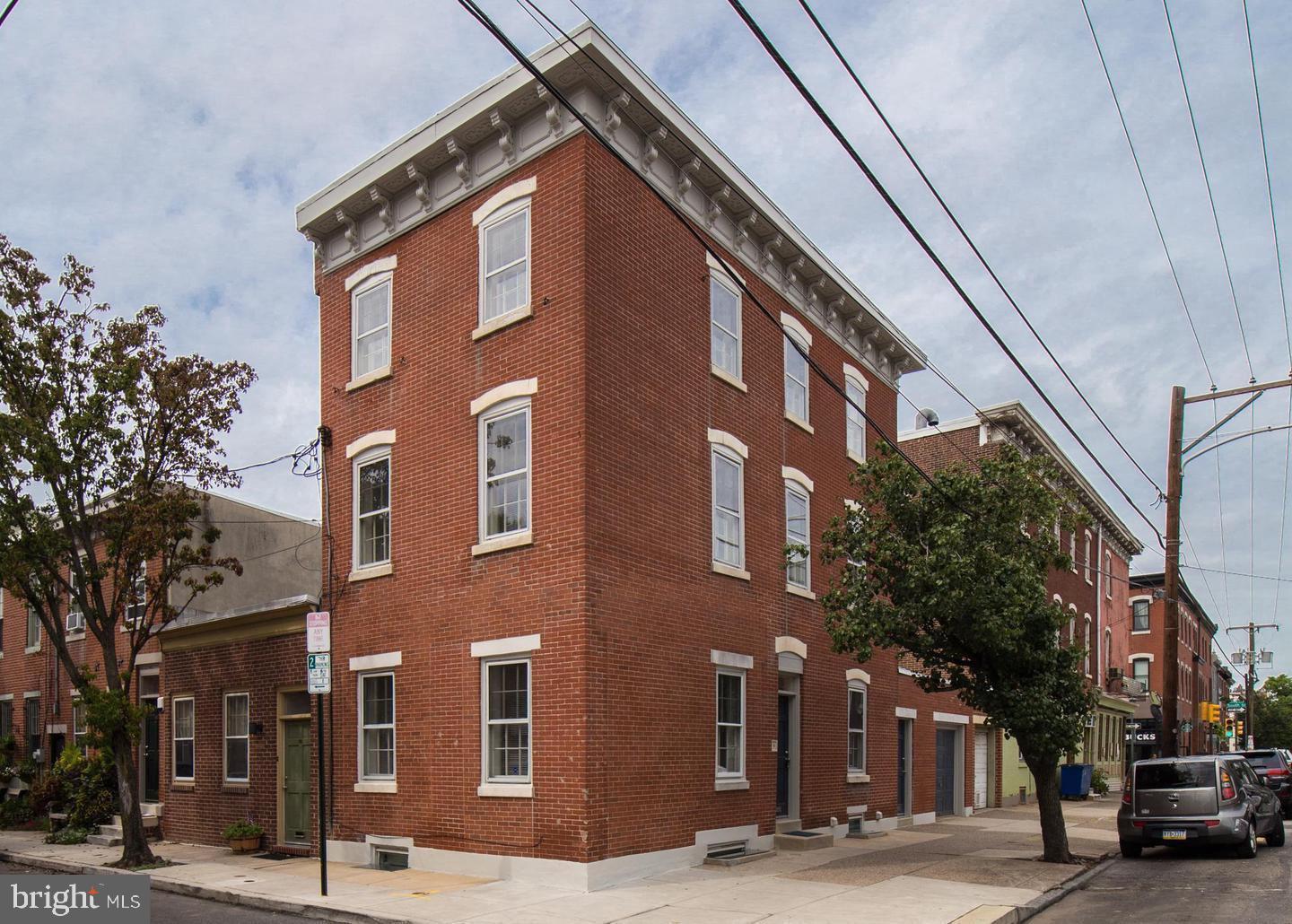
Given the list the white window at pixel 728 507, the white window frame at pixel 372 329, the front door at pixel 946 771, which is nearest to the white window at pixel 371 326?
the white window frame at pixel 372 329

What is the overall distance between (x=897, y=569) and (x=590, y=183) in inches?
288

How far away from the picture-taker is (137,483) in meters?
18.0

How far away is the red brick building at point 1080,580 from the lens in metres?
32.0

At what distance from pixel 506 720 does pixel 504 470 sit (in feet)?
11.3

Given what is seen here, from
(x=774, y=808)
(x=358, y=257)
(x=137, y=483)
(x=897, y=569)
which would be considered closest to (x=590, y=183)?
(x=358, y=257)

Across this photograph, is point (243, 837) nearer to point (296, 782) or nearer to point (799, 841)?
point (296, 782)

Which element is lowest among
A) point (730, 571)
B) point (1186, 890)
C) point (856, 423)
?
point (1186, 890)

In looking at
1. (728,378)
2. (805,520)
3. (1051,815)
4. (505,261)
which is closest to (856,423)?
(805,520)

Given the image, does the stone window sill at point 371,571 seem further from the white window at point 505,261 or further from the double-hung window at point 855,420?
the double-hung window at point 855,420

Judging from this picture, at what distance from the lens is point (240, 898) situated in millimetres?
14180

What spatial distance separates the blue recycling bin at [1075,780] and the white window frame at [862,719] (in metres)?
13.7

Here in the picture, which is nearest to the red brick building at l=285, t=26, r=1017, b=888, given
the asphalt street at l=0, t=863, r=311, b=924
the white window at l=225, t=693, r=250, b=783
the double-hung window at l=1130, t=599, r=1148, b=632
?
the asphalt street at l=0, t=863, r=311, b=924

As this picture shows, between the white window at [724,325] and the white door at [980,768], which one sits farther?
the white door at [980,768]

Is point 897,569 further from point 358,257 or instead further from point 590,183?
point 358,257
